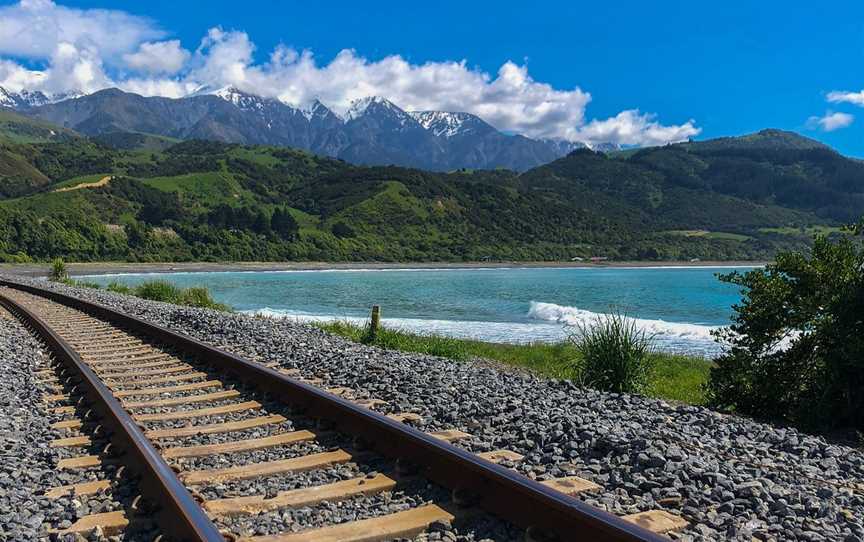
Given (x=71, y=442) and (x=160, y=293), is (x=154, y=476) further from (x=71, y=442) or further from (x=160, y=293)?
(x=160, y=293)

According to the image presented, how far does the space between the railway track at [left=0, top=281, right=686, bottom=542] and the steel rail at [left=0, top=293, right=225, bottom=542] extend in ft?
0.04

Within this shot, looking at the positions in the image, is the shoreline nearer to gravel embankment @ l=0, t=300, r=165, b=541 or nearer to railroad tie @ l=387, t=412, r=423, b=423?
gravel embankment @ l=0, t=300, r=165, b=541

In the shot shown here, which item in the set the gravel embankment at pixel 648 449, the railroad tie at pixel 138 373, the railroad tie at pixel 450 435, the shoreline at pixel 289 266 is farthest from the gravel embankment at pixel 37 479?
the shoreline at pixel 289 266

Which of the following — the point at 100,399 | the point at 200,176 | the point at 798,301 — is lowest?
the point at 100,399

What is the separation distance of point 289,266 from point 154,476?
108 metres

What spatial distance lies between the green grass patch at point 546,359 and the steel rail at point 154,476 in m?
5.89

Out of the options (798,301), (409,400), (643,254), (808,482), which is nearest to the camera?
(808,482)

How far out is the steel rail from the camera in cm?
309

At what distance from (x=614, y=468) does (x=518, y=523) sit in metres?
1.21

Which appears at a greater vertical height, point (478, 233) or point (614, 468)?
→ point (478, 233)

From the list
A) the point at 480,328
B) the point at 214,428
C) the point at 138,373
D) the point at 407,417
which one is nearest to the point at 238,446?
the point at 214,428

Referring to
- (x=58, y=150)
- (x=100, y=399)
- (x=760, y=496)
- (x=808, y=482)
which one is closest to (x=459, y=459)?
(x=760, y=496)

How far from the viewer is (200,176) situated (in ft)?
555

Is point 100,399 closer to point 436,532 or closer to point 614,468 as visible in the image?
point 436,532
